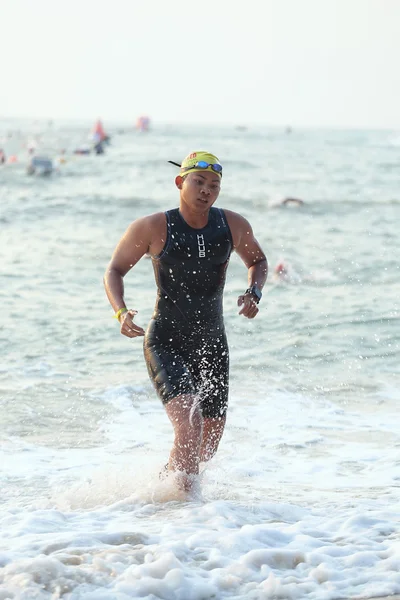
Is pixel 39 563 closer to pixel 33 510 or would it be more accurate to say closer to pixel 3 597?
pixel 3 597

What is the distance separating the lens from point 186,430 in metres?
5.02

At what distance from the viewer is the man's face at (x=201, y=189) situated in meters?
5.25

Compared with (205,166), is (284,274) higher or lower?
lower

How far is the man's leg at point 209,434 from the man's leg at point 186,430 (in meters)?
0.34

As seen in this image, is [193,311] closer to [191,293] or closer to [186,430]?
[191,293]

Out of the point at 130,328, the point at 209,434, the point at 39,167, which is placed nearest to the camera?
the point at 130,328

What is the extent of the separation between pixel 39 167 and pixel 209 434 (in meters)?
35.4

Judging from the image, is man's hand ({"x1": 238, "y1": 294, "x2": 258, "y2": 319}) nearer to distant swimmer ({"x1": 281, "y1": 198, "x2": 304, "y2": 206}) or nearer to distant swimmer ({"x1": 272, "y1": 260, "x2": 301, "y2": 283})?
distant swimmer ({"x1": 272, "y1": 260, "x2": 301, "y2": 283})

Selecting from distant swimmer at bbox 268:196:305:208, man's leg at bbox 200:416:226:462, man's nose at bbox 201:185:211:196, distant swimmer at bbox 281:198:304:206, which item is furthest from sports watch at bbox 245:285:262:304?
distant swimmer at bbox 281:198:304:206

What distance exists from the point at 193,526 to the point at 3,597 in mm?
1171

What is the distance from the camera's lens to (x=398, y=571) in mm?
4336

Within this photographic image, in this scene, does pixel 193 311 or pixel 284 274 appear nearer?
pixel 193 311

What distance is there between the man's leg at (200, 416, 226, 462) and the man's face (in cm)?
125

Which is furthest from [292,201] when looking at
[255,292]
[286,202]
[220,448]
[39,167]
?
[255,292]
